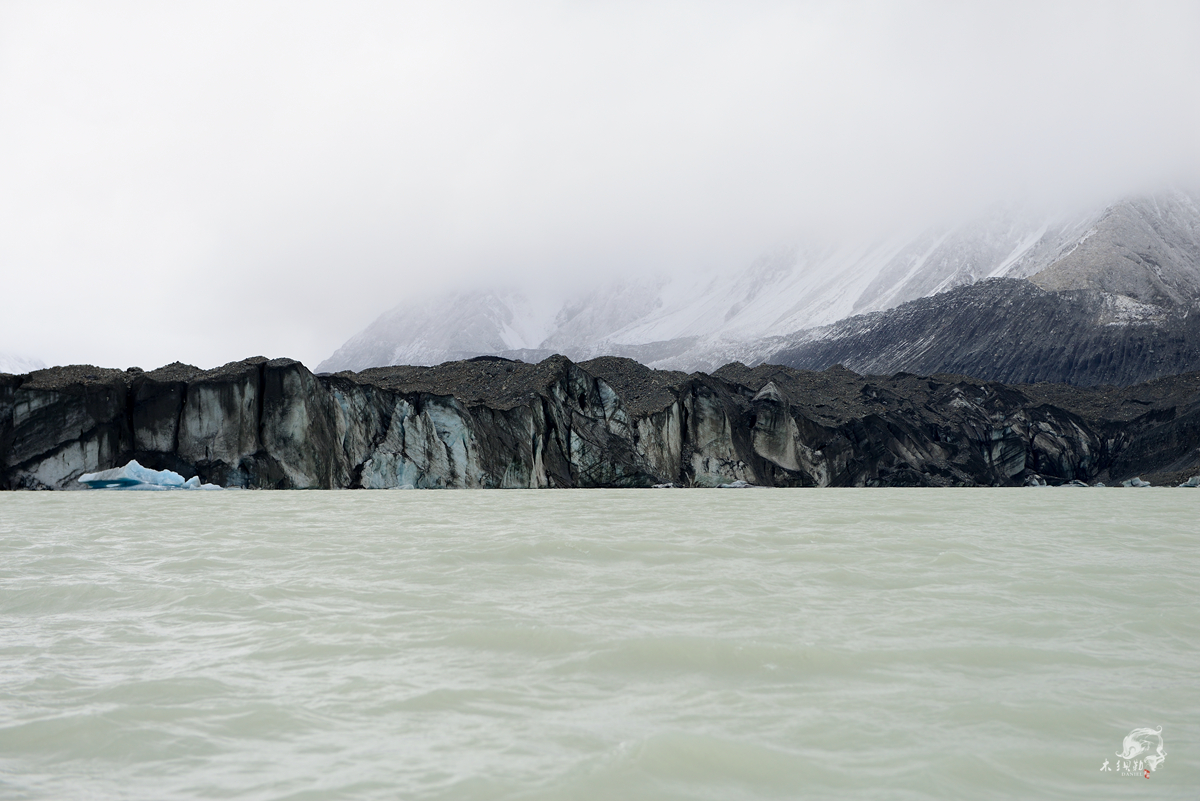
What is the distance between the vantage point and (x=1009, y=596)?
6.01 meters

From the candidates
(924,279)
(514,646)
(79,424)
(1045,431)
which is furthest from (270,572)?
(924,279)

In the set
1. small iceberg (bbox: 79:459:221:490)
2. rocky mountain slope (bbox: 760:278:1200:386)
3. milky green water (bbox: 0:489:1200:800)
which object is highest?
rocky mountain slope (bbox: 760:278:1200:386)

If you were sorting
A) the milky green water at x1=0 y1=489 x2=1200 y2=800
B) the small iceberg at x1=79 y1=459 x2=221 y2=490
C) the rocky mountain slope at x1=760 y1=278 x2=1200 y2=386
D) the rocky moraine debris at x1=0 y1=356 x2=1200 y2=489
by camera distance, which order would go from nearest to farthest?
the milky green water at x1=0 y1=489 x2=1200 y2=800 → the small iceberg at x1=79 y1=459 x2=221 y2=490 → the rocky moraine debris at x1=0 y1=356 x2=1200 y2=489 → the rocky mountain slope at x1=760 y1=278 x2=1200 y2=386

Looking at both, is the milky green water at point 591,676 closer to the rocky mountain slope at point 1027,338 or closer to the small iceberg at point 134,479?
the small iceberg at point 134,479

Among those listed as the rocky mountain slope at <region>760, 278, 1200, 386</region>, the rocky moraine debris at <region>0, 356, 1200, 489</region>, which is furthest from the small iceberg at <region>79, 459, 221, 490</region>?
the rocky mountain slope at <region>760, 278, 1200, 386</region>

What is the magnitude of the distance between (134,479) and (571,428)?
58.7ft

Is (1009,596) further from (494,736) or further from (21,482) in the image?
(21,482)

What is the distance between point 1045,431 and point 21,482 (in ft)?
189

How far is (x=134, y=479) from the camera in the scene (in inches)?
993

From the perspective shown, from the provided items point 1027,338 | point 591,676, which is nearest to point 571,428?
point 591,676

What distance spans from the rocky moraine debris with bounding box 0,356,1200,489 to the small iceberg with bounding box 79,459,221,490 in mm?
2205

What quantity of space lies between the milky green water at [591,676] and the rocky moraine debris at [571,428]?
22.5 metres

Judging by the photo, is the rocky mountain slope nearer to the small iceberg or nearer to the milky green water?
the small iceberg

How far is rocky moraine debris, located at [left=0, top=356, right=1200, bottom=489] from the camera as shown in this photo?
28188 mm
